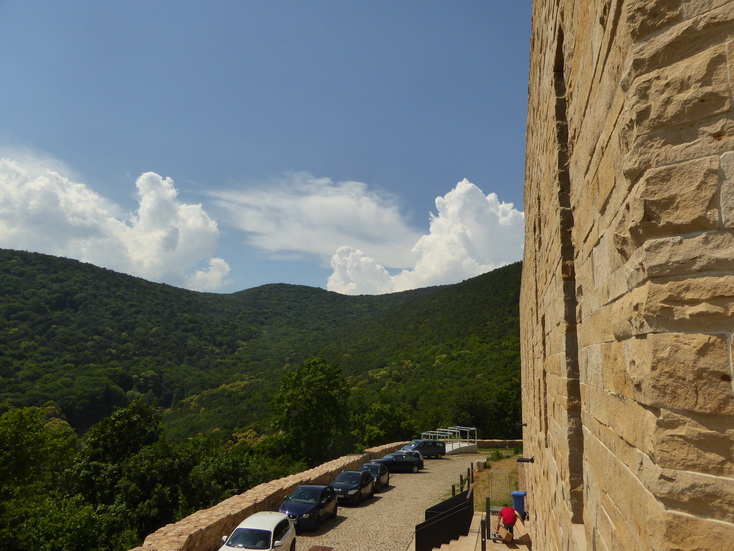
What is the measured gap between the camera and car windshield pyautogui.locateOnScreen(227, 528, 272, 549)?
10.2 metres

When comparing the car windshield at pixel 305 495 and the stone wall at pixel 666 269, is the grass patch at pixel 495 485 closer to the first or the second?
the car windshield at pixel 305 495

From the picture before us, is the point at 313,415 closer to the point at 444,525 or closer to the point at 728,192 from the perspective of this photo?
the point at 444,525

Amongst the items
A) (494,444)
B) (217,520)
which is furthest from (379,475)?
(494,444)

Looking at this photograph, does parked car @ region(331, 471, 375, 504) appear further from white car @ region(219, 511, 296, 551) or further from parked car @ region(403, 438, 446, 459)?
parked car @ region(403, 438, 446, 459)

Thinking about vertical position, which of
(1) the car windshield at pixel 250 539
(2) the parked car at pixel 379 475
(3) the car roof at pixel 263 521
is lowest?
(2) the parked car at pixel 379 475

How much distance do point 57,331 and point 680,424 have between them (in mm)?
74561

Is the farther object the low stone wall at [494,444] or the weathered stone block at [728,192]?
the low stone wall at [494,444]

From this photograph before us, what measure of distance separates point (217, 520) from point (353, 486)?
6.98 metres

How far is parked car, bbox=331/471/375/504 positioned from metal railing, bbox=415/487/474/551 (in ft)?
17.2

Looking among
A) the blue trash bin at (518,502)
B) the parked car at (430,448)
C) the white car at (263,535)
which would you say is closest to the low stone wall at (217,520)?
the white car at (263,535)

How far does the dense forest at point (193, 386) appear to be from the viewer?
54.1 feet

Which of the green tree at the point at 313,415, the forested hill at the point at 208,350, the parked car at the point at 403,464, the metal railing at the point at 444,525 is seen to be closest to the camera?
the metal railing at the point at 444,525

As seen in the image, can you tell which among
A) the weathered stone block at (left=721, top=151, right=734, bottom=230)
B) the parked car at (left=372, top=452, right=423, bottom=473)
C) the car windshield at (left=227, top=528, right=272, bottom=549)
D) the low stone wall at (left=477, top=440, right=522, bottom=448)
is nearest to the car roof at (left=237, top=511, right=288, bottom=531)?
the car windshield at (left=227, top=528, right=272, bottom=549)

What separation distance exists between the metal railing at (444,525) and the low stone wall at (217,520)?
15.2 feet
